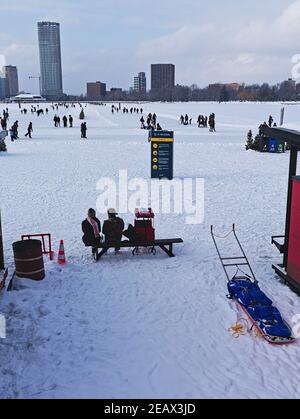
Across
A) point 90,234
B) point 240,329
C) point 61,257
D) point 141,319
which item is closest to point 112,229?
point 90,234

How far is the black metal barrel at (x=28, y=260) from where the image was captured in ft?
24.3

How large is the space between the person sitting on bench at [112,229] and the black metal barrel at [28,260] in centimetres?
157

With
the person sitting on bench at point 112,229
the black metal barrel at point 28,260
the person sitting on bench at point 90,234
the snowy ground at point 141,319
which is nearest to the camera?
the snowy ground at point 141,319

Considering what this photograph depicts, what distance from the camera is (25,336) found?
5895mm

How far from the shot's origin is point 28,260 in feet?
24.3

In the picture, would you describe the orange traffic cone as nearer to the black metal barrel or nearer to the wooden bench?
the wooden bench

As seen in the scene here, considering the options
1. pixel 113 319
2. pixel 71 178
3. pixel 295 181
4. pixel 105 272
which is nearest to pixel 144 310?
pixel 113 319

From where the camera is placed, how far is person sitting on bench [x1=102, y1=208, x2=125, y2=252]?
342 inches

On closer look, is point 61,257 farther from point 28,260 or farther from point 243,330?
point 243,330

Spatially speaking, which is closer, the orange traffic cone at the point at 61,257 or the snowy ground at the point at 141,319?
the snowy ground at the point at 141,319

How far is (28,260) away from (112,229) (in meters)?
1.89

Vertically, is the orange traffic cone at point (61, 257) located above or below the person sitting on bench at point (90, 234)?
below

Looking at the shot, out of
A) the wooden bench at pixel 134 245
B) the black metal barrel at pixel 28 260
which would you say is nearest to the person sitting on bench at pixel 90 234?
the wooden bench at pixel 134 245

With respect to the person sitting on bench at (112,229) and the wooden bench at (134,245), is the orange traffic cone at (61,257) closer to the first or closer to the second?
the wooden bench at (134,245)
